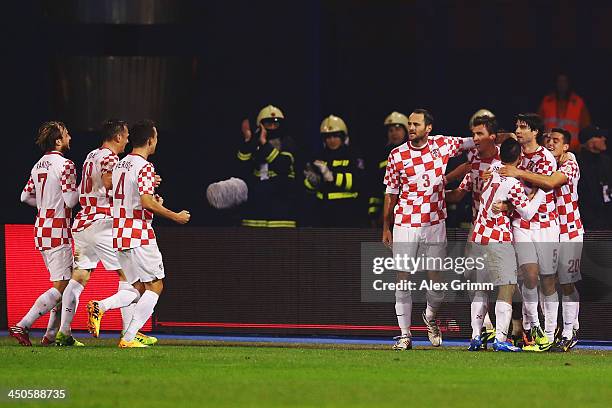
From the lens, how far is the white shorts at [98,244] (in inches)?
657

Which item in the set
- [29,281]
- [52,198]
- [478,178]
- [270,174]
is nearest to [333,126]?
[270,174]

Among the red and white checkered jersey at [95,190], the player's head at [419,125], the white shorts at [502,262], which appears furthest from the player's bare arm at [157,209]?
the white shorts at [502,262]

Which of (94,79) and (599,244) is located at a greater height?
(94,79)

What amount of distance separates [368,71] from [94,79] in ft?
16.4

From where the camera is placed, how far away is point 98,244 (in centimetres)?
1669

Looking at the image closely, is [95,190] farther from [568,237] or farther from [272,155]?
[568,237]

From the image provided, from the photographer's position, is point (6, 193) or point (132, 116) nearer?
point (132, 116)

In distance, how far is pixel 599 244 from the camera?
17.5 metres

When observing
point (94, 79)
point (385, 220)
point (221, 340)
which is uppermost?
point (94, 79)

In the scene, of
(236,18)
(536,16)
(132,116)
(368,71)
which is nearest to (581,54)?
(536,16)

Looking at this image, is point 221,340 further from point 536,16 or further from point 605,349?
point 536,16

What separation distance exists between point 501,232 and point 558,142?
3.85ft

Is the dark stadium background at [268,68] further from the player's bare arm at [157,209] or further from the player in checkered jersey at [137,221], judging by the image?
the player's bare arm at [157,209]

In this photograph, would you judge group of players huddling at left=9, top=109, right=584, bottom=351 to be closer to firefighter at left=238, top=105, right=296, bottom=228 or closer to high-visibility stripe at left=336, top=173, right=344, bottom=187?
high-visibility stripe at left=336, top=173, right=344, bottom=187
